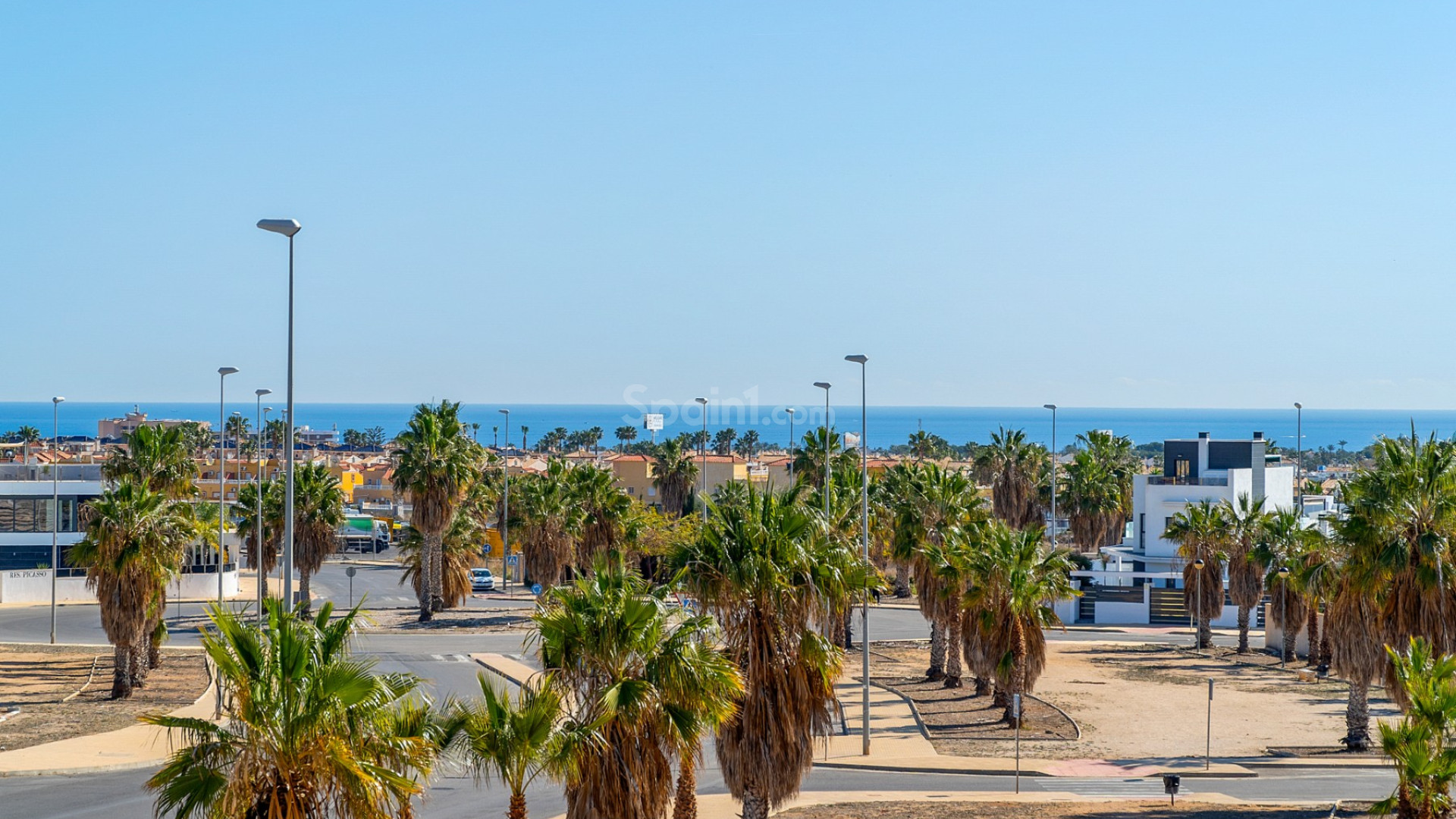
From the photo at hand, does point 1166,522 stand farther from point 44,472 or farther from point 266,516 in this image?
point 44,472

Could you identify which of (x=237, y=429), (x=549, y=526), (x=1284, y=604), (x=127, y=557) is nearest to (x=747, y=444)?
(x=237, y=429)

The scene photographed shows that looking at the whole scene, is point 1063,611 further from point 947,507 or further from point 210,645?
point 210,645

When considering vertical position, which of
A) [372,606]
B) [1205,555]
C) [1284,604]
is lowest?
[372,606]

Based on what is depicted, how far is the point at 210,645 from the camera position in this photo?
48.2 feet

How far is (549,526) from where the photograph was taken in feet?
208

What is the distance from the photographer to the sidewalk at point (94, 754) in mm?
29656

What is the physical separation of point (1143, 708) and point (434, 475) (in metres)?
30.7

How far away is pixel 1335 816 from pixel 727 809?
11.8 metres

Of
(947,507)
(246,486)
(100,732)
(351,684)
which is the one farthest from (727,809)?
(246,486)

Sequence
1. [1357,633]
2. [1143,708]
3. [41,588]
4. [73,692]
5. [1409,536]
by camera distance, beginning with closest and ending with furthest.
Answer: [1409,536] → [1357,633] → [73,692] → [1143,708] → [41,588]

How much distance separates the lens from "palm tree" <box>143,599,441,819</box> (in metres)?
14.7

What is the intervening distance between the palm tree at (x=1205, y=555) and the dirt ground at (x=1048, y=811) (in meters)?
29.9

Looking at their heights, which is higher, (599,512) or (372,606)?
(599,512)

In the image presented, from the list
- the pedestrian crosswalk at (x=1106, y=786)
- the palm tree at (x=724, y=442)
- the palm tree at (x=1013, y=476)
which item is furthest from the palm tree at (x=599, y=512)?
the palm tree at (x=724, y=442)
